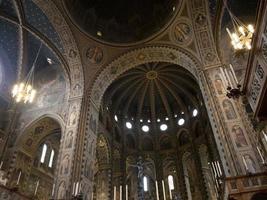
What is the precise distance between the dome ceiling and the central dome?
4.59 meters

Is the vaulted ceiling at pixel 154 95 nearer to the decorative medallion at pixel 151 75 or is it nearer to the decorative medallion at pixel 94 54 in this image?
the decorative medallion at pixel 151 75

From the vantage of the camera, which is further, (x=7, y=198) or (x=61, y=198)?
(x=7, y=198)

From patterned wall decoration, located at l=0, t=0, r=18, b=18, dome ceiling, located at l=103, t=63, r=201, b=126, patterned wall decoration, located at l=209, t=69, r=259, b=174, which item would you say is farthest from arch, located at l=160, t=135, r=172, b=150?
patterned wall decoration, located at l=0, t=0, r=18, b=18

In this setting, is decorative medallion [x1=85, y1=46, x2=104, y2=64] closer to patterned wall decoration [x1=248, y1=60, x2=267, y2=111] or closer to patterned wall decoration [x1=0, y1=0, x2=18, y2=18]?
patterned wall decoration [x1=0, y1=0, x2=18, y2=18]

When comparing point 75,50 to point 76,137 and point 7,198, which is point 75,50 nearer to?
point 76,137

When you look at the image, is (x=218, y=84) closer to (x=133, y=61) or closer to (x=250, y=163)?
(x=250, y=163)

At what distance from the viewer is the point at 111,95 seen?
21.2 metres

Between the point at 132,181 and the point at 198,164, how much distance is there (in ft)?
19.0

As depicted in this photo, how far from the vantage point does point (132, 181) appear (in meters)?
20.3

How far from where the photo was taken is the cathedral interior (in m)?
10.7

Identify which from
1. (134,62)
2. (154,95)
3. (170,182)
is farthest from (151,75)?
(170,182)

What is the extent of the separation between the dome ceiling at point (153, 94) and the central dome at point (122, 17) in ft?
15.1

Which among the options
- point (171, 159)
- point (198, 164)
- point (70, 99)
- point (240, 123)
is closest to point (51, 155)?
point (70, 99)

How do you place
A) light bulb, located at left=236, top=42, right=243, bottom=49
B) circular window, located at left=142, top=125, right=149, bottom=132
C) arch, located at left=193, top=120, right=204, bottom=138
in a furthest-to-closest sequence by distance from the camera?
circular window, located at left=142, top=125, right=149, bottom=132 < arch, located at left=193, top=120, right=204, bottom=138 < light bulb, located at left=236, top=42, right=243, bottom=49
